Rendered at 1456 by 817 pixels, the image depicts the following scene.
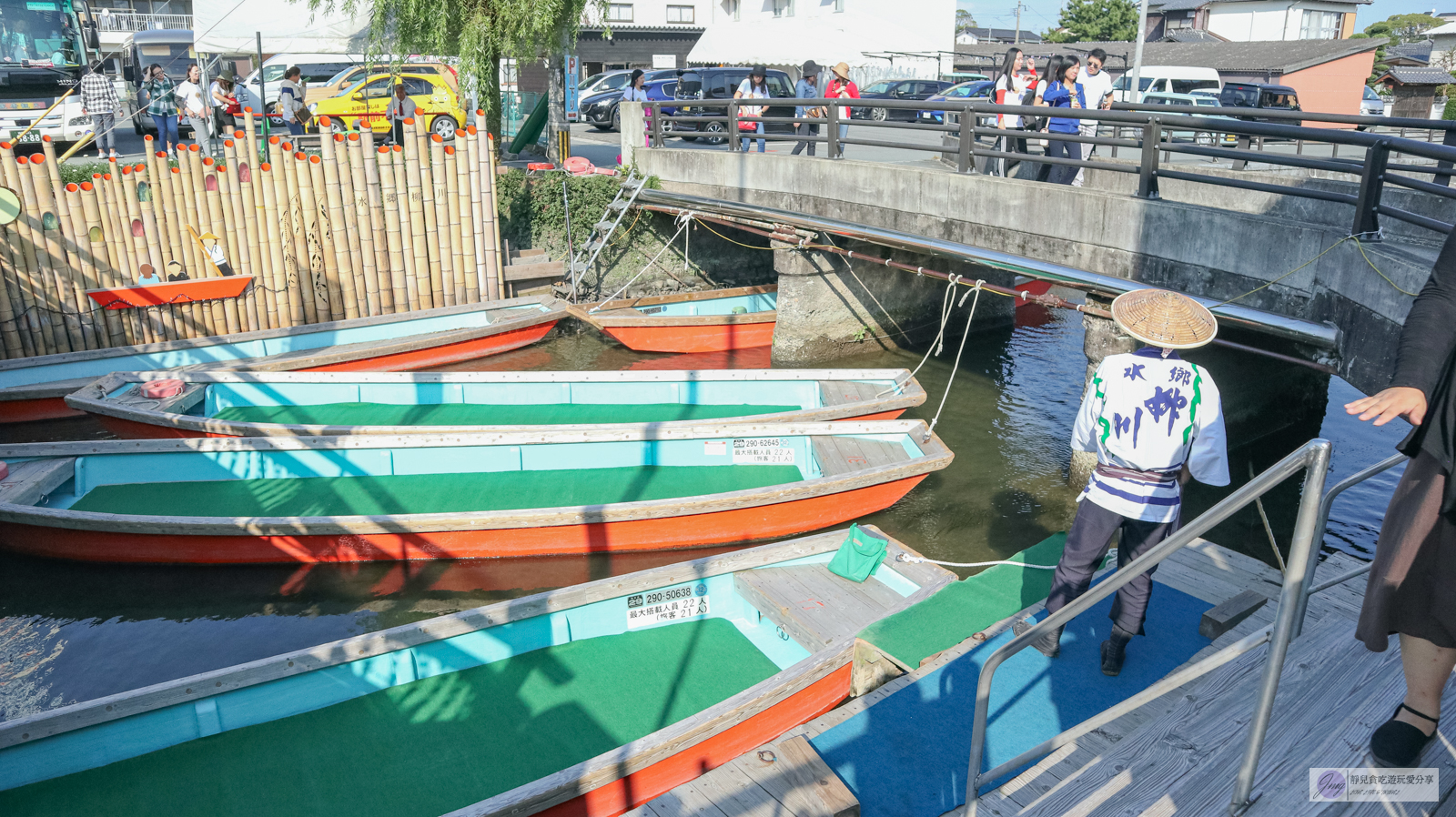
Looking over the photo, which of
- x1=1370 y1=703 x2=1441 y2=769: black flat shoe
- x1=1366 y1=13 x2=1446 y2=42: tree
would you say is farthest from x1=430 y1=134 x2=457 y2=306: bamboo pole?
x1=1366 y1=13 x2=1446 y2=42: tree

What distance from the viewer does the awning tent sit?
16562 mm

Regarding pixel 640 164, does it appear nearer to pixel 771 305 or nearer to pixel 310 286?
pixel 771 305

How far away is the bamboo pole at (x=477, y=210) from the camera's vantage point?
43.5 feet

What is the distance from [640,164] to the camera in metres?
16.5

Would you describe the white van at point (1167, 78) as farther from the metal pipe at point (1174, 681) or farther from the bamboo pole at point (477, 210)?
the metal pipe at point (1174, 681)

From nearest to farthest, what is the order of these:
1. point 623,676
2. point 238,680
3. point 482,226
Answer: point 238,680, point 623,676, point 482,226

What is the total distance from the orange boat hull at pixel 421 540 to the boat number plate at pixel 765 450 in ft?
2.53

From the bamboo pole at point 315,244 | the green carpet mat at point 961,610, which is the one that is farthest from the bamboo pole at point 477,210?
the green carpet mat at point 961,610

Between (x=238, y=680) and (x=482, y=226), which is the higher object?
(x=482, y=226)

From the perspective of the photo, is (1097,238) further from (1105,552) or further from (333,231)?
(333,231)

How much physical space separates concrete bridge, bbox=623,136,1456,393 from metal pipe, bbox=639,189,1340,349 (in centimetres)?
20

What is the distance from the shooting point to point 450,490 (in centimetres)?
848

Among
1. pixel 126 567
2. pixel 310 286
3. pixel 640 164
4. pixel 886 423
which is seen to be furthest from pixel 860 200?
pixel 126 567

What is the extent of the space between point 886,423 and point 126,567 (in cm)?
699
